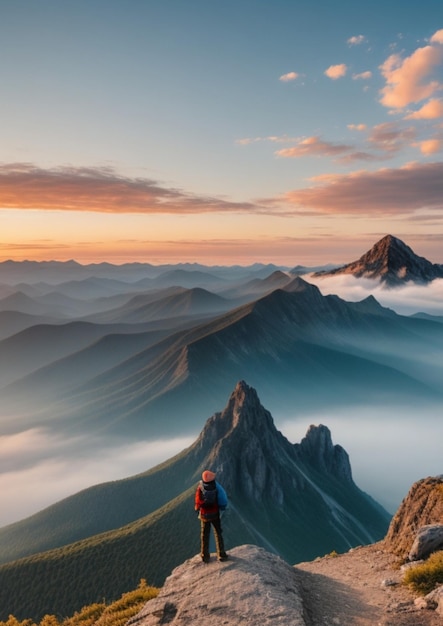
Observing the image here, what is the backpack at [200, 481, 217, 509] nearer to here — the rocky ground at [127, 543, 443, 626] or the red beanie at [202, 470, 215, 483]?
the red beanie at [202, 470, 215, 483]

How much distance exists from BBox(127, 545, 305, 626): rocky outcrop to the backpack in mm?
3108

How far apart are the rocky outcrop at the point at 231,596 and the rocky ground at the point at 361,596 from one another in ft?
3.38

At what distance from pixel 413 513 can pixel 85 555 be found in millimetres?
157633

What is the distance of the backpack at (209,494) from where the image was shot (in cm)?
2261

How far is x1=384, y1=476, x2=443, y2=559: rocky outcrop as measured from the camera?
27969mm

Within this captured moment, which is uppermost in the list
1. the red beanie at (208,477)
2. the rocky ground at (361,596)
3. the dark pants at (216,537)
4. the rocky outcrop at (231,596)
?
the red beanie at (208,477)

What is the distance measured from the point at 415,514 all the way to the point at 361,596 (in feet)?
35.8

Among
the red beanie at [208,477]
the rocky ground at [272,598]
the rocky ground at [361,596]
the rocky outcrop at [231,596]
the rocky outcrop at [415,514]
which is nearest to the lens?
the rocky outcrop at [231,596]

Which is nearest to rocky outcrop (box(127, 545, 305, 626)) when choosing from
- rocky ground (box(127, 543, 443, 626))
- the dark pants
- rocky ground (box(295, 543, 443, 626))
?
rocky ground (box(127, 543, 443, 626))

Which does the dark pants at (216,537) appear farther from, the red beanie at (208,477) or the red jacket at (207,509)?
the red beanie at (208,477)

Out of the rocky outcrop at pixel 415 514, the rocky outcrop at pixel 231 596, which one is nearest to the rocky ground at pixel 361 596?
the rocky outcrop at pixel 231 596

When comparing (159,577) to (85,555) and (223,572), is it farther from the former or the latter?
(223,572)

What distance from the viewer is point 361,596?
2134cm

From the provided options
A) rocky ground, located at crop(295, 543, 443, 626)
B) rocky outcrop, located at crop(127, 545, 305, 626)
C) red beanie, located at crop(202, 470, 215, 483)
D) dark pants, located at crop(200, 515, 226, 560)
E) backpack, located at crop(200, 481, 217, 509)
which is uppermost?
red beanie, located at crop(202, 470, 215, 483)
